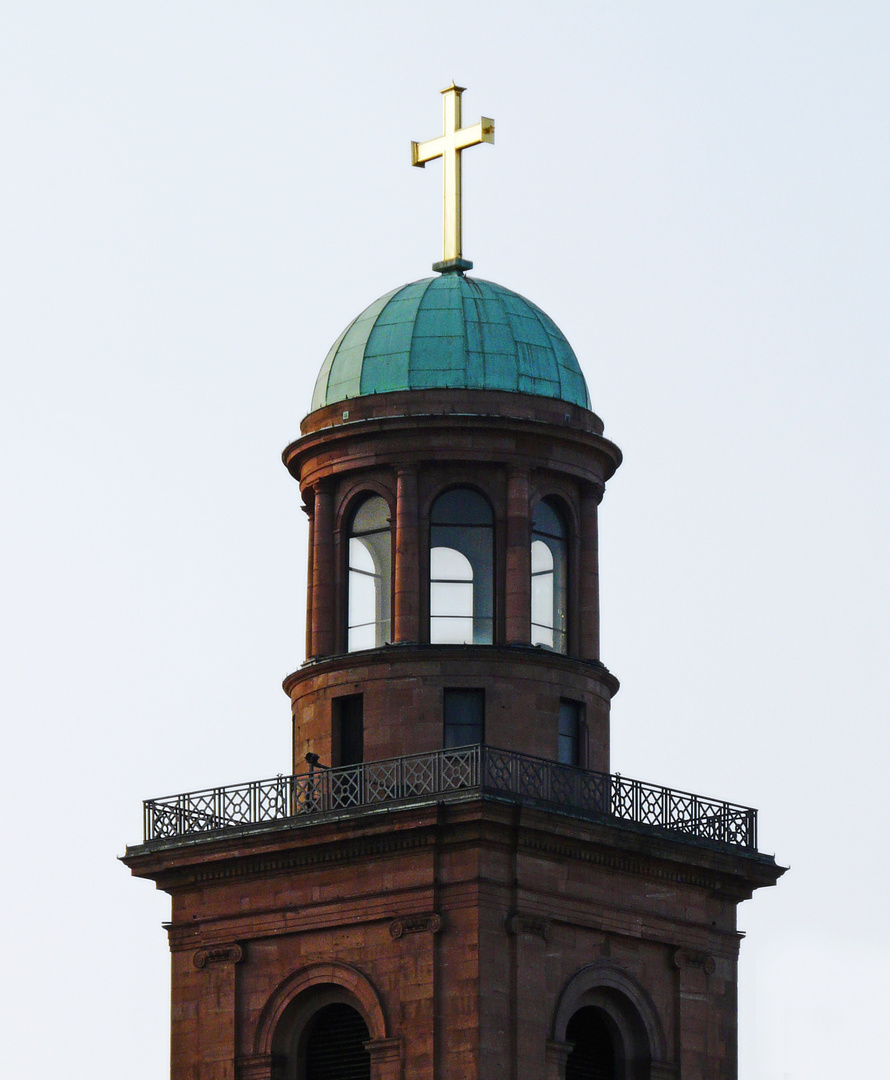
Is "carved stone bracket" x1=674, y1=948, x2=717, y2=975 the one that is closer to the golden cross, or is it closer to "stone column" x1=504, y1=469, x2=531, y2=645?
"stone column" x1=504, y1=469, x2=531, y2=645

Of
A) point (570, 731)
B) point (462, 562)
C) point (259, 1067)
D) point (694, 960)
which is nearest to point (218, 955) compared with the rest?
point (259, 1067)

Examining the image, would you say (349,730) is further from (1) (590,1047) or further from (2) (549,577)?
(1) (590,1047)

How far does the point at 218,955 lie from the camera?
85.8 m

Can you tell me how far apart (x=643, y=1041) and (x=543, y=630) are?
860 cm

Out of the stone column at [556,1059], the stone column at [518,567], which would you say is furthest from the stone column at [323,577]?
the stone column at [556,1059]

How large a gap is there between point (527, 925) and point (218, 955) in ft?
22.2

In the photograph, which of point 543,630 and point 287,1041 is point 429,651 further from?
point 287,1041

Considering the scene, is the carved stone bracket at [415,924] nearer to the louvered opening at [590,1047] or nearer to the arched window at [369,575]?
the louvered opening at [590,1047]

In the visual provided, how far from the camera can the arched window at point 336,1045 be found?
275 ft

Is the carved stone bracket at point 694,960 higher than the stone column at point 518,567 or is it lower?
lower

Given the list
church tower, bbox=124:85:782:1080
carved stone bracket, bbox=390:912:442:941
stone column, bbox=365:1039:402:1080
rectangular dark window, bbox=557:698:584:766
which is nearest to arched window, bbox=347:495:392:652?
church tower, bbox=124:85:782:1080

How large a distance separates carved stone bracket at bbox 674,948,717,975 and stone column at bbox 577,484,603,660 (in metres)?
6.30

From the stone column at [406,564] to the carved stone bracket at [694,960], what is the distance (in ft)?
27.6

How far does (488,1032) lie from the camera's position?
269 ft
